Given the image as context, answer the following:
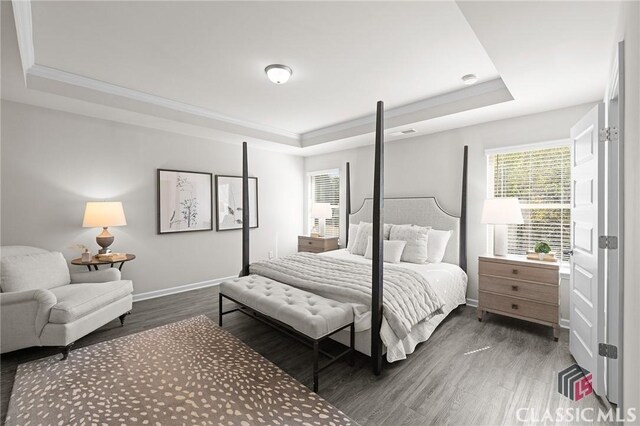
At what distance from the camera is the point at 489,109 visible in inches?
127

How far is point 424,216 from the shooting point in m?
4.21

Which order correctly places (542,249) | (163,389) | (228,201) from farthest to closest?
1. (228,201)
2. (542,249)
3. (163,389)

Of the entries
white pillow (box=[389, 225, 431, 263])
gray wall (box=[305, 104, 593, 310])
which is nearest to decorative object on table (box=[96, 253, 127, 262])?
white pillow (box=[389, 225, 431, 263])

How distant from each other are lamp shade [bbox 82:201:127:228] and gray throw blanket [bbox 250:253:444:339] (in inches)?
68.2

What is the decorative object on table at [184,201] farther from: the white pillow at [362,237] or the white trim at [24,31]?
the white pillow at [362,237]

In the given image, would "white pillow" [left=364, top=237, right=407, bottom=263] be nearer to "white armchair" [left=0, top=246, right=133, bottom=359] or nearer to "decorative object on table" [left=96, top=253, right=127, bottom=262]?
"white armchair" [left=0, top=246, right=133, bottom=359]

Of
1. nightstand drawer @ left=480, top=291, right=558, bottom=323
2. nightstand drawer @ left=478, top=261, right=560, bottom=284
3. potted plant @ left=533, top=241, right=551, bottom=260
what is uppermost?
potted plant @ left=533, top=241, right=551, bottom=260

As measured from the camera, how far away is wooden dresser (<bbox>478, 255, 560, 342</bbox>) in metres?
2.85

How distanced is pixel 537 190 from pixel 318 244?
334 cm

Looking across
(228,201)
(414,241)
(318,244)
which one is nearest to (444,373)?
(414,241)

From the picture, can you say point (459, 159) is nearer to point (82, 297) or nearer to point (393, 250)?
point (393, 250)

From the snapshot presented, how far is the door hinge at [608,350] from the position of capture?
1846 mm

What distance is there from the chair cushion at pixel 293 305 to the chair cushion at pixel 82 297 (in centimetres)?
109

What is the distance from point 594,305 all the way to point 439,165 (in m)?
2.54
